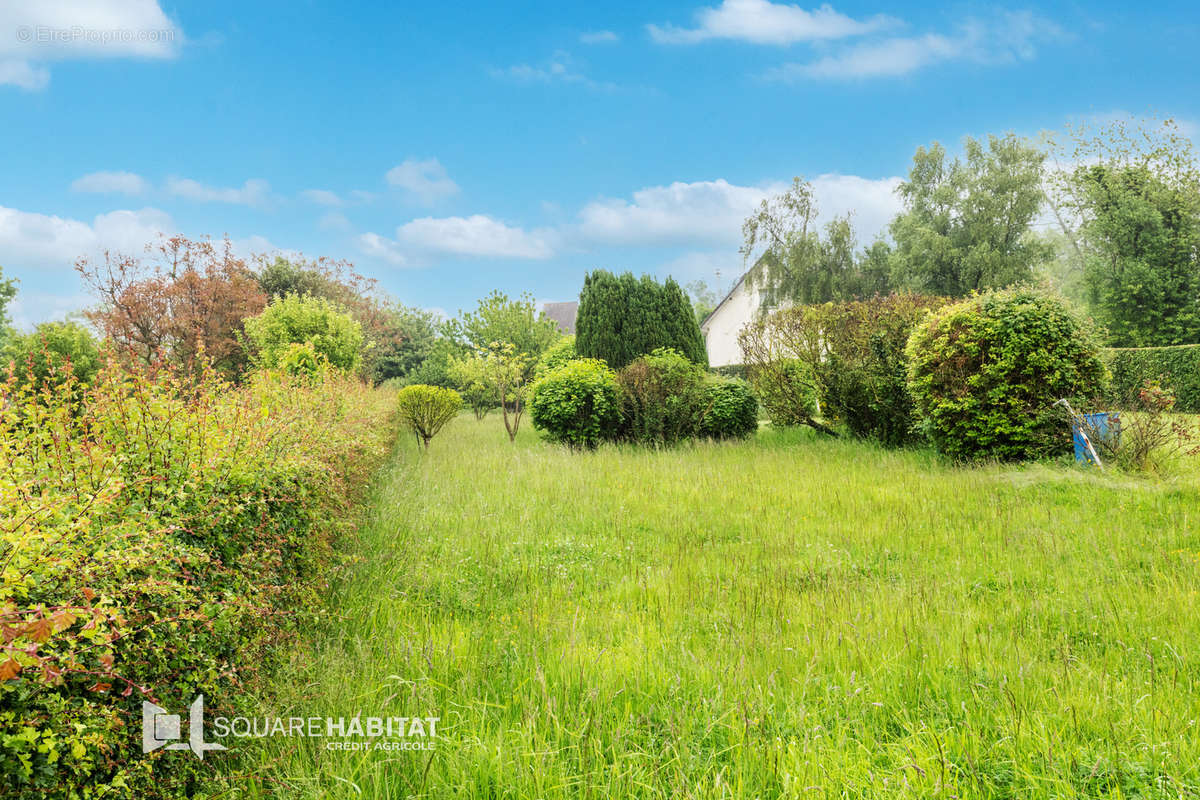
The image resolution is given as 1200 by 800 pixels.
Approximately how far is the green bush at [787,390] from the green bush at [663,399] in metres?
1.34

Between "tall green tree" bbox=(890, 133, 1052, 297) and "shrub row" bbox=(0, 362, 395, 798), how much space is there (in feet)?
109

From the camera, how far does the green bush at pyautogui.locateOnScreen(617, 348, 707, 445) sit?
1261 cm

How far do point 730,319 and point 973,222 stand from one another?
44.0 feet

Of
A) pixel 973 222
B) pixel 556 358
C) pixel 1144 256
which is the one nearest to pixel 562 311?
pixel 973 222

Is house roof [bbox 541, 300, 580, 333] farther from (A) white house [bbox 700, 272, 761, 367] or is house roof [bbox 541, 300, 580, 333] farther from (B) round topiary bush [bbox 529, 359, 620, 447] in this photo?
(B) round topiary bush [bbox 529, 359, 620, 447]

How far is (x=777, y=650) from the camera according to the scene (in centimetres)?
334

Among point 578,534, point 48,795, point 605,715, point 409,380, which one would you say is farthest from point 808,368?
point 409,380

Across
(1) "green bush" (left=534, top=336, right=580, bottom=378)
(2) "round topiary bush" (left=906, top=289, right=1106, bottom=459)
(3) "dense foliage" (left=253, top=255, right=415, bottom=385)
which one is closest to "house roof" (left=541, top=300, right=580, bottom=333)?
(3) "dense foliage" (left=253, top=255, right=415, bottom=385)

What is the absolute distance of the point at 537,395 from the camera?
13.2 meters

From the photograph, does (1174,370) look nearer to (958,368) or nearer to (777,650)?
(958,368)

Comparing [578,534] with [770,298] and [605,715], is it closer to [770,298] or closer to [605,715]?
[605,715]

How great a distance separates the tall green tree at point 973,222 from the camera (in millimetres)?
29969

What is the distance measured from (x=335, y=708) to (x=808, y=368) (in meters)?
10.9

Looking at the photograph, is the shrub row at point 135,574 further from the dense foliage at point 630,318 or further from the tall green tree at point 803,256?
the tall green tree at point 803,256
